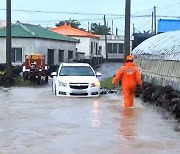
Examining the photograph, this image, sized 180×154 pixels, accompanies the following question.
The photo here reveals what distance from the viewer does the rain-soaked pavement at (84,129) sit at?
10949mm

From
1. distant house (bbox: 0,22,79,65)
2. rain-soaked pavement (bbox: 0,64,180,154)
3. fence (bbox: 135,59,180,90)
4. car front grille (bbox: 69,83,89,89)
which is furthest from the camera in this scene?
distant house (bbox: 0,22,79,65)

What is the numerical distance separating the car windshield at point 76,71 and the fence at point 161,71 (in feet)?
9.57

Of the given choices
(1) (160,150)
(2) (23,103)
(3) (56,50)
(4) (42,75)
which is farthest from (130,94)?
(3) (56,50)

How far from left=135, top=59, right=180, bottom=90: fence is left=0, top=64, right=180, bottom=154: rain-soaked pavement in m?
1.72

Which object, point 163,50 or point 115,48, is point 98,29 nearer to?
point 115,48

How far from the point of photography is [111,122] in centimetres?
1498

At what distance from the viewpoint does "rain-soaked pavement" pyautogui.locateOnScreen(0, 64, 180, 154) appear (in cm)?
1095

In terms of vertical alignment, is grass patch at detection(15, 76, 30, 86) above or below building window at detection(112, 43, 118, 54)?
below

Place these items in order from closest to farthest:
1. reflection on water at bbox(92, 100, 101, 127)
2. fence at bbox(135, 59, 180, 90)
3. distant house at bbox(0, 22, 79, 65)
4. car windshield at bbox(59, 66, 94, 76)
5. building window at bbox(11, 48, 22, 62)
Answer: reflection on water at bbox(92, 100, 101, 127)
fence at bbox(135, 59, 180, 90)
car windshield at bbox(59, 66, 94, 76)
distant house at bbox(0, 22, 79, 65)
building window at bbox(11, 48, 22, 62)

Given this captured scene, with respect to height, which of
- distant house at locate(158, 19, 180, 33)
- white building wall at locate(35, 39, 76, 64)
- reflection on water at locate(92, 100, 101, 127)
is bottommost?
reflection on water at locate(92, 100, 101, 127)

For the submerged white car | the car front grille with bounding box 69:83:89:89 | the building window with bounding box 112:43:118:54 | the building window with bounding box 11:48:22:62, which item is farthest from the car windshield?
the building window with bounding box 112:43:118:54

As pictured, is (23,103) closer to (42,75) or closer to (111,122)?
(111,122)

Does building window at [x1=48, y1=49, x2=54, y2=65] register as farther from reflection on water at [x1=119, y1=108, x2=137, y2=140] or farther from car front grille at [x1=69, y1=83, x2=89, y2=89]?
reflection on water at [x1=119, y1=108, x2=137, y2=140]

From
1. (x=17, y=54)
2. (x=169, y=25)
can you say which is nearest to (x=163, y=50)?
(x=169, y=25)
